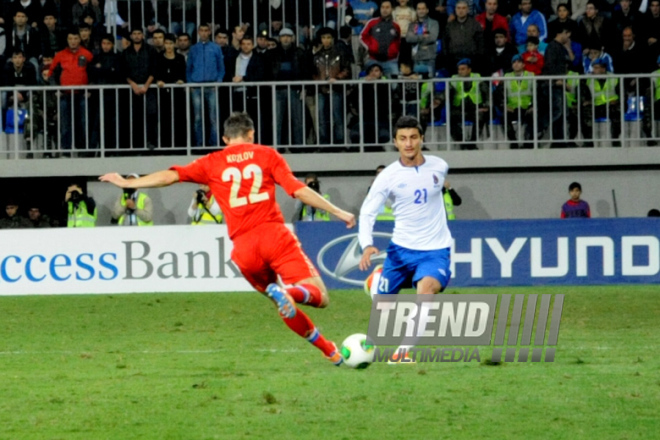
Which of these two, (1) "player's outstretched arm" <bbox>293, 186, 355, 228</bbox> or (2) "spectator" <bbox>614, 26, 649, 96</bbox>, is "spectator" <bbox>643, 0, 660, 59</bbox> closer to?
(2) "spectator" <bbox>614, 26, 649, 96</bbox>

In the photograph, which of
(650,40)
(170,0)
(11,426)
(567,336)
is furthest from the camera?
(170,0)

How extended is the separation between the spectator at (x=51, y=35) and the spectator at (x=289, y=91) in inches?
152

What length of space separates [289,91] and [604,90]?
5.39 metres

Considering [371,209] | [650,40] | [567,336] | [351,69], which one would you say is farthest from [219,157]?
[650,40]

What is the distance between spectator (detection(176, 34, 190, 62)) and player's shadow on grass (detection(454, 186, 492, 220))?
5403 millimetres

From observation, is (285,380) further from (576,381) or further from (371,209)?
(576,381)

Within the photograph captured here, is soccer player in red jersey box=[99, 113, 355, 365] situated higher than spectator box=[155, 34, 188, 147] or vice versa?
spectator box=[155, 34, 188, 147]

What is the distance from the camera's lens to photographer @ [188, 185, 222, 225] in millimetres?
19297

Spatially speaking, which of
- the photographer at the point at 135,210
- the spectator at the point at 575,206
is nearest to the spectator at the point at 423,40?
the spectator at the point at 575,206

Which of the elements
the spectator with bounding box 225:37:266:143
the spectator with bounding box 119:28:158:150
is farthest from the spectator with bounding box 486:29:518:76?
the spectator with bounding box 119:28:158:150

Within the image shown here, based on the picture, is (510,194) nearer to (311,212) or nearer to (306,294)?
(311,212)

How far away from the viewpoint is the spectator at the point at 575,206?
20078 mm

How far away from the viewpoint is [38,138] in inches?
832

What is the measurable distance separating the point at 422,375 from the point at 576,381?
45.2 inches
